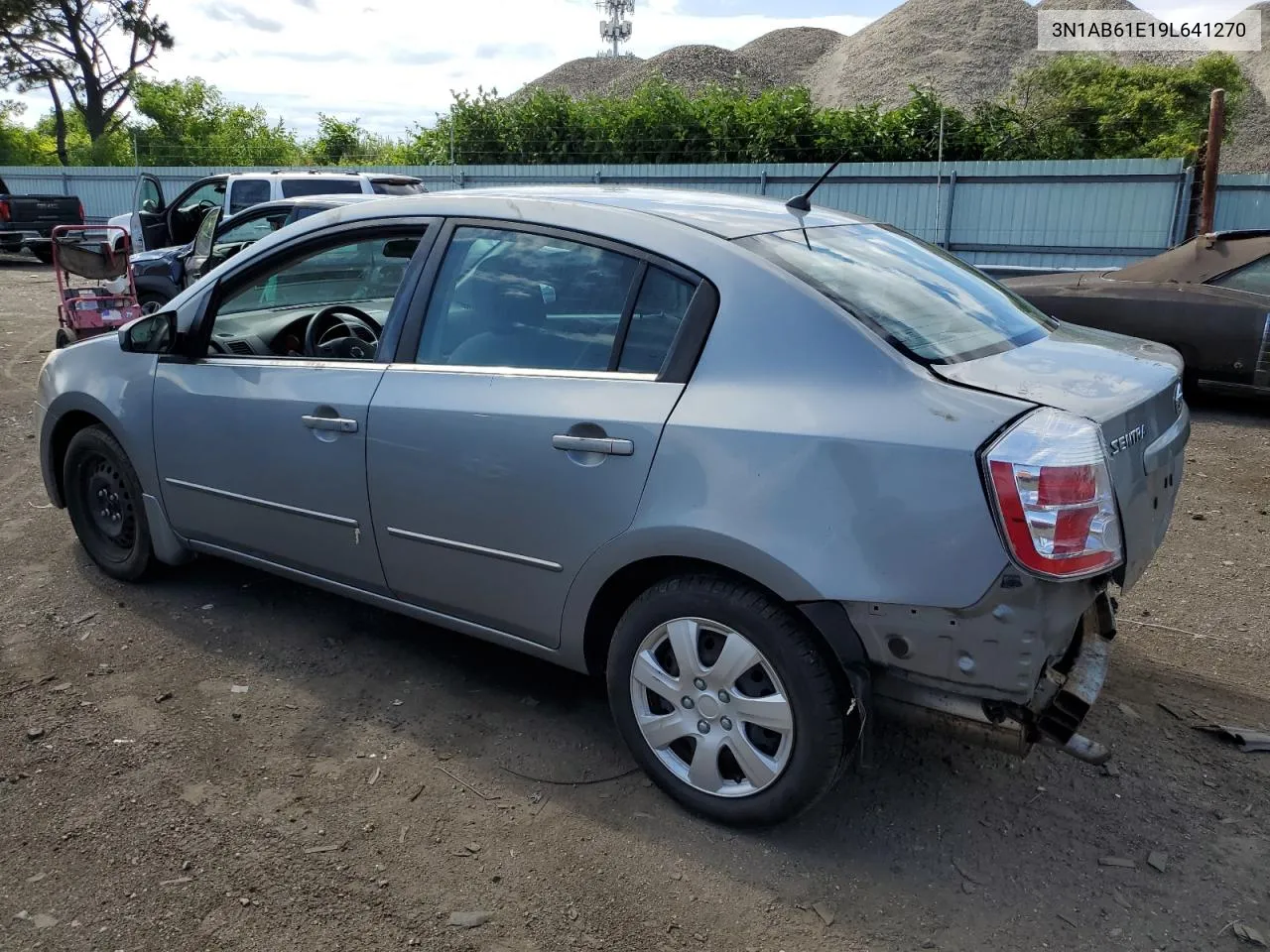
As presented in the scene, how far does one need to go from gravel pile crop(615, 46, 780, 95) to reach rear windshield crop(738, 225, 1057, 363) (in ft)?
141

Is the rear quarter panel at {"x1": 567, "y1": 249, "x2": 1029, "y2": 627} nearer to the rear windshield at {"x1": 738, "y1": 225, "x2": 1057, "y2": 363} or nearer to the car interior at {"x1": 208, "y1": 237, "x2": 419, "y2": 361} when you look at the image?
the rear windshield at {"x1": 738, "y1": 225, "x2": 1057, "y2": 363}

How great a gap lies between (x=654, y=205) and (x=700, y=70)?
4679 cm

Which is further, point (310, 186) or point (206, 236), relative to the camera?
point (310, 186)

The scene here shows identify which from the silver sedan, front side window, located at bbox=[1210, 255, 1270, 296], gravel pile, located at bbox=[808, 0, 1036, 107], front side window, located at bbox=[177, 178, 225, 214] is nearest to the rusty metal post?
front side window, located at bbox=[1210, 255, 1270, 296]

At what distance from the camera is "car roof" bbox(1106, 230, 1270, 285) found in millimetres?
7887

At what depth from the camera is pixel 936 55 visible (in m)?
43.8

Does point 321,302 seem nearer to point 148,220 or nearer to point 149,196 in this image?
point 148,220

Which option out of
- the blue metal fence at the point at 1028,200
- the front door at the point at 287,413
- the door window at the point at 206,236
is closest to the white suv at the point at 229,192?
the door window at the point at 206,236

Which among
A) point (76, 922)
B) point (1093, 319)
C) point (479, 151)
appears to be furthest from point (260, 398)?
point (479, 151)

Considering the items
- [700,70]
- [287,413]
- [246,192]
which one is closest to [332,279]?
[287,413]

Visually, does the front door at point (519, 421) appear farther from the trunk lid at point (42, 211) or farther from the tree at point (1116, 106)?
the tree at point (1116, 106)

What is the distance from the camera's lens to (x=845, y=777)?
321 centimetres

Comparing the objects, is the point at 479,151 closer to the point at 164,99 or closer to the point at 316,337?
the point at 316,337

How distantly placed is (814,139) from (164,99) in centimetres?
3643
